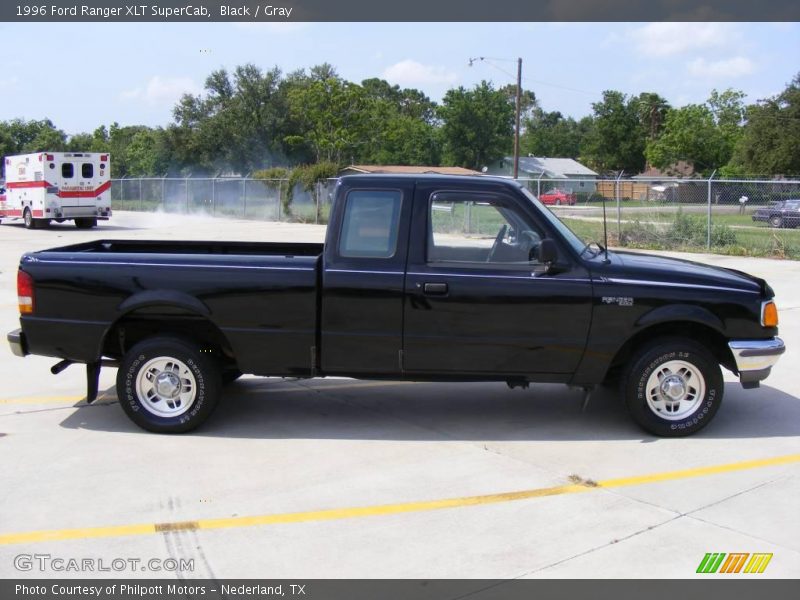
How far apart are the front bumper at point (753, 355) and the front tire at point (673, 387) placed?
0.17 metres

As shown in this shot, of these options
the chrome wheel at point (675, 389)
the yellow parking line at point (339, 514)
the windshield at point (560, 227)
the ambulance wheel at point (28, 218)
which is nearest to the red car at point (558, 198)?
the ambulance wheel at point (28, 218)

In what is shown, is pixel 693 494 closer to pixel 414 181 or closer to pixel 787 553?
pixel 787 553

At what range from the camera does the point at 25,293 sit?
6602 millimetres

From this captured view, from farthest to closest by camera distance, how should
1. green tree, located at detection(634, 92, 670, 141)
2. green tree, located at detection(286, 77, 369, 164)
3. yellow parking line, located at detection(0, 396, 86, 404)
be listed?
green tree, located at detection(634, 92, 670, 141) → green tree, located at detection(286, 77, 369, 164) → yellow parking line, located at detection(0, 396, 86, 404)

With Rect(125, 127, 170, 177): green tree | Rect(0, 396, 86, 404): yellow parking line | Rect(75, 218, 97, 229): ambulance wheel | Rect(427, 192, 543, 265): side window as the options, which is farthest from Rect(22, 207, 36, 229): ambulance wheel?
Rect(125, 127, 170, 177): green tree

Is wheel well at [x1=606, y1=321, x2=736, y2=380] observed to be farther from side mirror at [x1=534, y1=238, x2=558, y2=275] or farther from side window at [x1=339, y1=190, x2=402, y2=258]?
side window at [x1=339, y1=190, x2=402, y2=258]

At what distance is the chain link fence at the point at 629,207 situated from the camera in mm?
22188

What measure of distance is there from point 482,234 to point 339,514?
2547mm

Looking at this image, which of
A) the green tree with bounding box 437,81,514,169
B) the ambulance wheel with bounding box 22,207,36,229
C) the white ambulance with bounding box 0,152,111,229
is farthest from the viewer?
the green tree with bounding box 437,81,514,169

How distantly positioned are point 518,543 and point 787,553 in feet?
4.59

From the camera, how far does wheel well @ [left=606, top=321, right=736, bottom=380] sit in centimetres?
652

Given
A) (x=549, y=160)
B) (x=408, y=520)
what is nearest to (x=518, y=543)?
(x=408, y=520)

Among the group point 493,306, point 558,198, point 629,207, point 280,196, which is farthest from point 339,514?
point 558,198

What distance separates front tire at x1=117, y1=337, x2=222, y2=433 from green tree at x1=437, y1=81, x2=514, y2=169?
75418 mm
